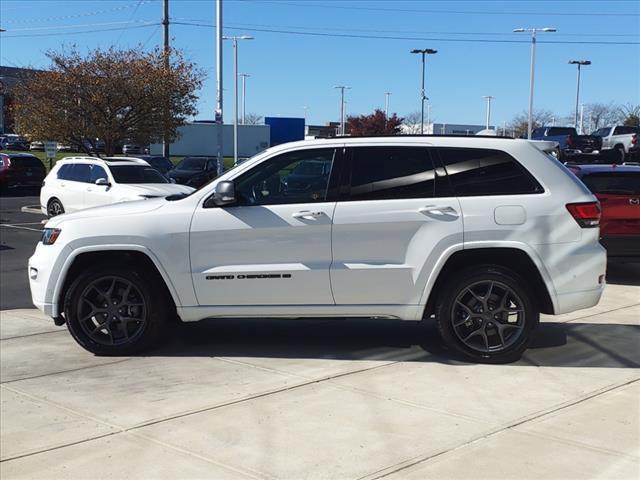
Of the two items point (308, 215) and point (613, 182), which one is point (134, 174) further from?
point (308, 215)

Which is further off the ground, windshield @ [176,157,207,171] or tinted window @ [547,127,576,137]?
tinted window @ [547,127,576,137]

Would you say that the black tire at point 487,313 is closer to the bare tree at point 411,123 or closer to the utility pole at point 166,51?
the utility pole at point 166,51

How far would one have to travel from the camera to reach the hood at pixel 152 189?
594 inches

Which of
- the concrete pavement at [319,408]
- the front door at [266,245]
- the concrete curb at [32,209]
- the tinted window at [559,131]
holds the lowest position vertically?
the concrete pavement at [319,408]

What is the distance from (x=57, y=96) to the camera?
70.5 feet

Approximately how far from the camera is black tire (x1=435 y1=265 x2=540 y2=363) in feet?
18.4

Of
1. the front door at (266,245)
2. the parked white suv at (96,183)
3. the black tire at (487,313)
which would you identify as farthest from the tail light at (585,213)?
the parked white suv at (96,183)

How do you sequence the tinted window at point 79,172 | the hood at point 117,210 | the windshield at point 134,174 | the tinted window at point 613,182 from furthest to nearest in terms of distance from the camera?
the tinted window at point 79,172 → the windshield at point 134,174 → the tinted window at point 613,182 → the hood at point 117,210

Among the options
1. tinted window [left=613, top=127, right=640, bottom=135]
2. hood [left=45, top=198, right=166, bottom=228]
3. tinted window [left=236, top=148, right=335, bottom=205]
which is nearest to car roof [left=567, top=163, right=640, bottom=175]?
tinted window [left=236, top=148, right=335, bottom=205]

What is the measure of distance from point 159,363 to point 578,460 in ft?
11.4

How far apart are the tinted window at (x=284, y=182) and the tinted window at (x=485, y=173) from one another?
1.02m

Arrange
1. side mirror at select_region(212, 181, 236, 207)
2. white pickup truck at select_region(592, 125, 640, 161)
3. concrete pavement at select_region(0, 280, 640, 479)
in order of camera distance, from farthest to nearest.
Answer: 1. white pickup truck at select_region(592, 125, 640, 161)
2. side mirror at select_region(212, 181, 236, 207)
3. concrete pavement at select_region(0, 280, 640, 479)

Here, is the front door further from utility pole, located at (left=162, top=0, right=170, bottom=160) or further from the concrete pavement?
utility pole, located at (left=162, top=0, right=170, bottom=160)

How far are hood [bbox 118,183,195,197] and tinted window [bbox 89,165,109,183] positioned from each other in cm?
93
